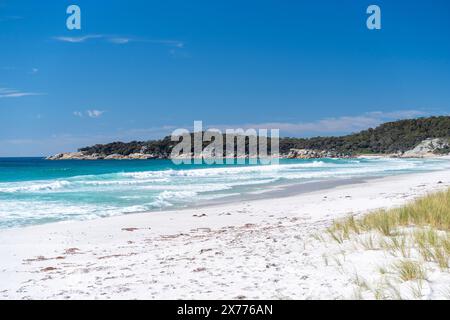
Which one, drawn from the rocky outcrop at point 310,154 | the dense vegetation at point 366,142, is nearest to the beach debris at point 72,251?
the dense vegetation at point 366,142

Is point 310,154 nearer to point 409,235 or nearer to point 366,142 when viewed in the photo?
point 366,142

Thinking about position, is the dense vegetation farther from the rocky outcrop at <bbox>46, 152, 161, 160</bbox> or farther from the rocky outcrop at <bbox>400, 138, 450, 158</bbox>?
the rocky outcrop at <bbox>400, 138, 450, 158</bbox>

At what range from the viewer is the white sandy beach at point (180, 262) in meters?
5.07

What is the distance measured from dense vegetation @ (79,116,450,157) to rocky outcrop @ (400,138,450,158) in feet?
14.2

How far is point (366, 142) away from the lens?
477 feet

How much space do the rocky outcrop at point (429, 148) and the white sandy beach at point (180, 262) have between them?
379ft

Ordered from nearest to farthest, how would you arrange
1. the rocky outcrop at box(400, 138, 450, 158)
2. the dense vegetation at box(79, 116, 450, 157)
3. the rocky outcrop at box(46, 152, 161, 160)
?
the rocky outcrop at box(400, 138, 450, 158)
the dense vegetation at box(79, 116, 450, 157)
the rocky outcrop at box(46, 152, 161, 160)

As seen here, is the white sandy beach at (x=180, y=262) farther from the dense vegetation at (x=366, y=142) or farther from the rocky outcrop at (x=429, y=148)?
the dense vegetation at (x=366, y=142)

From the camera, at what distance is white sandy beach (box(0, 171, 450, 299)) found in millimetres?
5074

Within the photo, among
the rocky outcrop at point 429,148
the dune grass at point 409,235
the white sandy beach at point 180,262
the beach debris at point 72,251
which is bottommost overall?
the beach debris at point 72,251

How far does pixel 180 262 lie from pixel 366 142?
14701 centimetres

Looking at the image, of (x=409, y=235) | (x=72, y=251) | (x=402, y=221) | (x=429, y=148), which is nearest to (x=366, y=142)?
(x=429, y=148)

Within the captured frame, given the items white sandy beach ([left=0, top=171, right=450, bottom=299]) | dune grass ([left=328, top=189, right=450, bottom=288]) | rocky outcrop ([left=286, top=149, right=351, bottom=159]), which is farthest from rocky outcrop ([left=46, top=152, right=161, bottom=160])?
dune grass ([left=328, top=189, right=450, bottom=288])
